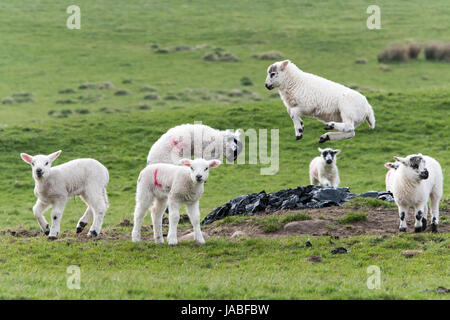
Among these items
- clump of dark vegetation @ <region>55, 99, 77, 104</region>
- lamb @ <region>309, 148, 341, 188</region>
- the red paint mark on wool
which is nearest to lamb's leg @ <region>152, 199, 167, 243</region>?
the red paint mark on wool

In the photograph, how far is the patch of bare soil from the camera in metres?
15.7

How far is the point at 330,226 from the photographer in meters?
15.9

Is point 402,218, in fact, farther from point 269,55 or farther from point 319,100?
point 269,55

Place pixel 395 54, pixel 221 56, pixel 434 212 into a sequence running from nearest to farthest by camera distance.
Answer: pixel 434 212, pixel 395 54, pixel 221 56

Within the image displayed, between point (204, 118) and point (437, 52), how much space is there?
25.5 meters

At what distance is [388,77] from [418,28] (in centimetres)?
1604

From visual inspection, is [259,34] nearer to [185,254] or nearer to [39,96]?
[39,96]

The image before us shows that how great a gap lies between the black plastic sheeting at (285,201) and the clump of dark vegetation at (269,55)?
123ft

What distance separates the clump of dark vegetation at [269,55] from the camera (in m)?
55.1

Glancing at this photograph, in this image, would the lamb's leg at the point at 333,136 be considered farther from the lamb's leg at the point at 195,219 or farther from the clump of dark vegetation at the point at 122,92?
the clump of dark vegetation at the point at 122,92

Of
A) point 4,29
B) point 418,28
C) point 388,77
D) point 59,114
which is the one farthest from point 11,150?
point 418,28

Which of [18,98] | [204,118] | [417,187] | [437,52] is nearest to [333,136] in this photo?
[417,187]

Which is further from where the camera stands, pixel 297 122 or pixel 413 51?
pixel 413 51

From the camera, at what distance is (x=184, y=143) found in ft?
52.5
